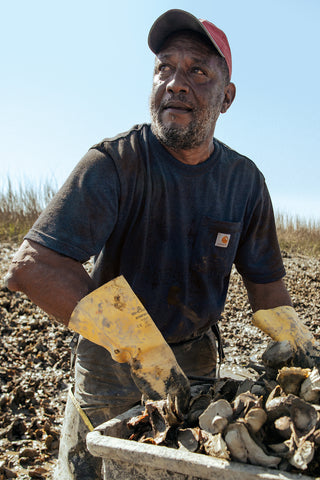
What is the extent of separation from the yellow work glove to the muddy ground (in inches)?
43.9

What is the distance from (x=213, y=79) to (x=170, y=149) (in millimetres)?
454

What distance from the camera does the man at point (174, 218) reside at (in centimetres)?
199

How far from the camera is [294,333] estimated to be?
2080mm

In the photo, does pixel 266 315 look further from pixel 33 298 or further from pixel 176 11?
pixel 176 11

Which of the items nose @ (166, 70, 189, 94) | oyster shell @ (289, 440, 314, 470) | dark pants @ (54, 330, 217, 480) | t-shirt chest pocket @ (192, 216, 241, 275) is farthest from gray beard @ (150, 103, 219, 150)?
oyster shell @ (289, 440, 314, 470)

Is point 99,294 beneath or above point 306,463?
above

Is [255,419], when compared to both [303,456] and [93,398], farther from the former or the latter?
[93,398]

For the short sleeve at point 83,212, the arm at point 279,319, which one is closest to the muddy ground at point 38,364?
the arm at point 279,319

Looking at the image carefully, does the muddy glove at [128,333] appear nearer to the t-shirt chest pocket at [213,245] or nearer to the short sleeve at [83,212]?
the short sleeve at [83,212]

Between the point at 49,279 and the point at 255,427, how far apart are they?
928 millimetres

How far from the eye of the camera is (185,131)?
2205mm

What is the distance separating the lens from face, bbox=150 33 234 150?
221cm

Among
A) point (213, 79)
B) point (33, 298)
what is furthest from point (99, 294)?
point (213, 79)

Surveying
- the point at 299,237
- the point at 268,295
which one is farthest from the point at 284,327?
the point at 299,237
